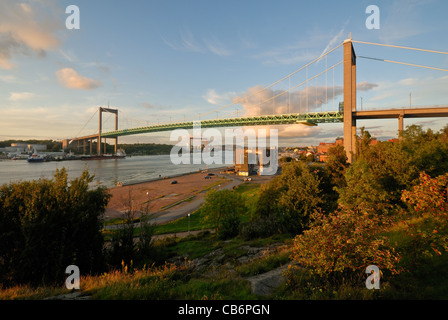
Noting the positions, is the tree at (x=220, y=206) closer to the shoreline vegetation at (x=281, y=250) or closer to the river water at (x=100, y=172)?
the shoreline vegetation at (x=281, y=250)

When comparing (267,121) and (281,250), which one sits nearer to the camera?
(281,250)

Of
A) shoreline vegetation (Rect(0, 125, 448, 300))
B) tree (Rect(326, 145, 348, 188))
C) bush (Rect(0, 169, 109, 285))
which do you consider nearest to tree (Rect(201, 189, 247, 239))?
shoreline vegetation (Rect(0, 125, 448, 300))

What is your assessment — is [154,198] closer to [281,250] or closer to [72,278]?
[72,278]

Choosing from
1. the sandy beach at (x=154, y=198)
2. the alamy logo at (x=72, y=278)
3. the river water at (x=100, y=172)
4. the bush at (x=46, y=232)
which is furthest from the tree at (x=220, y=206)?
the river water at (x=100, y=172)

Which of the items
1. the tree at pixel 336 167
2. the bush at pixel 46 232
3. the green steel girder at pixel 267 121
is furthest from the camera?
the green steel girder at pixel 267 121

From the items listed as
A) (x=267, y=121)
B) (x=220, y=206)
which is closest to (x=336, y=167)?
(x=220, y=206)
